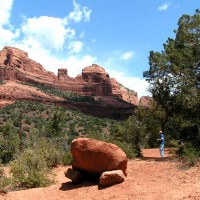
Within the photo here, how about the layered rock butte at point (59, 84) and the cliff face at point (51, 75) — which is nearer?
the layered rock butte at point (59, 84)

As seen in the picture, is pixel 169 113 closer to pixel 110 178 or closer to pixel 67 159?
pixel 67 159

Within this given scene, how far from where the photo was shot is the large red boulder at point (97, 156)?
553 inches

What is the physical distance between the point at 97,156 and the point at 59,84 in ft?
369

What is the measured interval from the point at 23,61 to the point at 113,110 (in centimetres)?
3772

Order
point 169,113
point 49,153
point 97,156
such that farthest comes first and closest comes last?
point 169,113 < point 49,153 < point 97,156

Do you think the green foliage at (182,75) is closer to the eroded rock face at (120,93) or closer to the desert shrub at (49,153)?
the desert shrub at (49,153)

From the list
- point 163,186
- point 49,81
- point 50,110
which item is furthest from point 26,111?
point 163,186

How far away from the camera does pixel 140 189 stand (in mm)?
12547

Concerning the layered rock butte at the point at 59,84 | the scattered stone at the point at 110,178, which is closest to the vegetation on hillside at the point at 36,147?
the scattered stone at the point at 110,178

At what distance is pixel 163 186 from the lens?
12508 mm

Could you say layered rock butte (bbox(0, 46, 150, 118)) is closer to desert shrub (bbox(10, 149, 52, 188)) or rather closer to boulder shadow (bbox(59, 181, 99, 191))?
desert shrub (bbox(10, 149, 52, 188))

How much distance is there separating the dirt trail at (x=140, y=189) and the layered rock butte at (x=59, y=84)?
246 feet

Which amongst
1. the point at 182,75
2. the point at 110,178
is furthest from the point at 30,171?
the point at 182,75

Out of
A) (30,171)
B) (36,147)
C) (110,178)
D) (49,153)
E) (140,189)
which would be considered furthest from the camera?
(49,153)
